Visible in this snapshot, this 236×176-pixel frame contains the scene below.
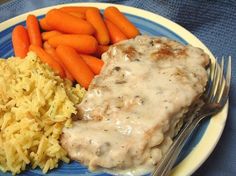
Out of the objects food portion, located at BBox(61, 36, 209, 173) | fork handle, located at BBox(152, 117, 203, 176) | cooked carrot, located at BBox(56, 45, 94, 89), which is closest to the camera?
fork handle, located at BBox(152, 117, 203, 176)

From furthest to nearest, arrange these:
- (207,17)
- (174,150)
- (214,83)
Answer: (207,17) → (214,83) → (174,150)

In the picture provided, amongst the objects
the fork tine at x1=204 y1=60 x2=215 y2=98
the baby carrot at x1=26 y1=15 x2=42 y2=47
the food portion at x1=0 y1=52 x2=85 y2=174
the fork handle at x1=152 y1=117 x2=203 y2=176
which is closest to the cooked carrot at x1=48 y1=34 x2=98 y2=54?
the baby carrot at x1=26 y1=15 x2=42 y2=47

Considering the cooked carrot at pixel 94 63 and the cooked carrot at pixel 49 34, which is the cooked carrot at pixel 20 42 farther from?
the cooked carrot at pixel 94 63

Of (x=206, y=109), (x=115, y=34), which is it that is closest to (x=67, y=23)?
(x=115, y=34)

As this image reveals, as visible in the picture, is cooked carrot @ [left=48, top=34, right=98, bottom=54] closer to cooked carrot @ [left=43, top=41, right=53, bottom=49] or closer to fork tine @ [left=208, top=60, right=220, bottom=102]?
cooked carrot @ [left=43, top=41, right=53, bottom=49]

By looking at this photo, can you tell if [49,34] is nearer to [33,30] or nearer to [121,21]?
[33,30]

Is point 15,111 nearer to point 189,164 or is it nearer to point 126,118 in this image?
point 126,118
